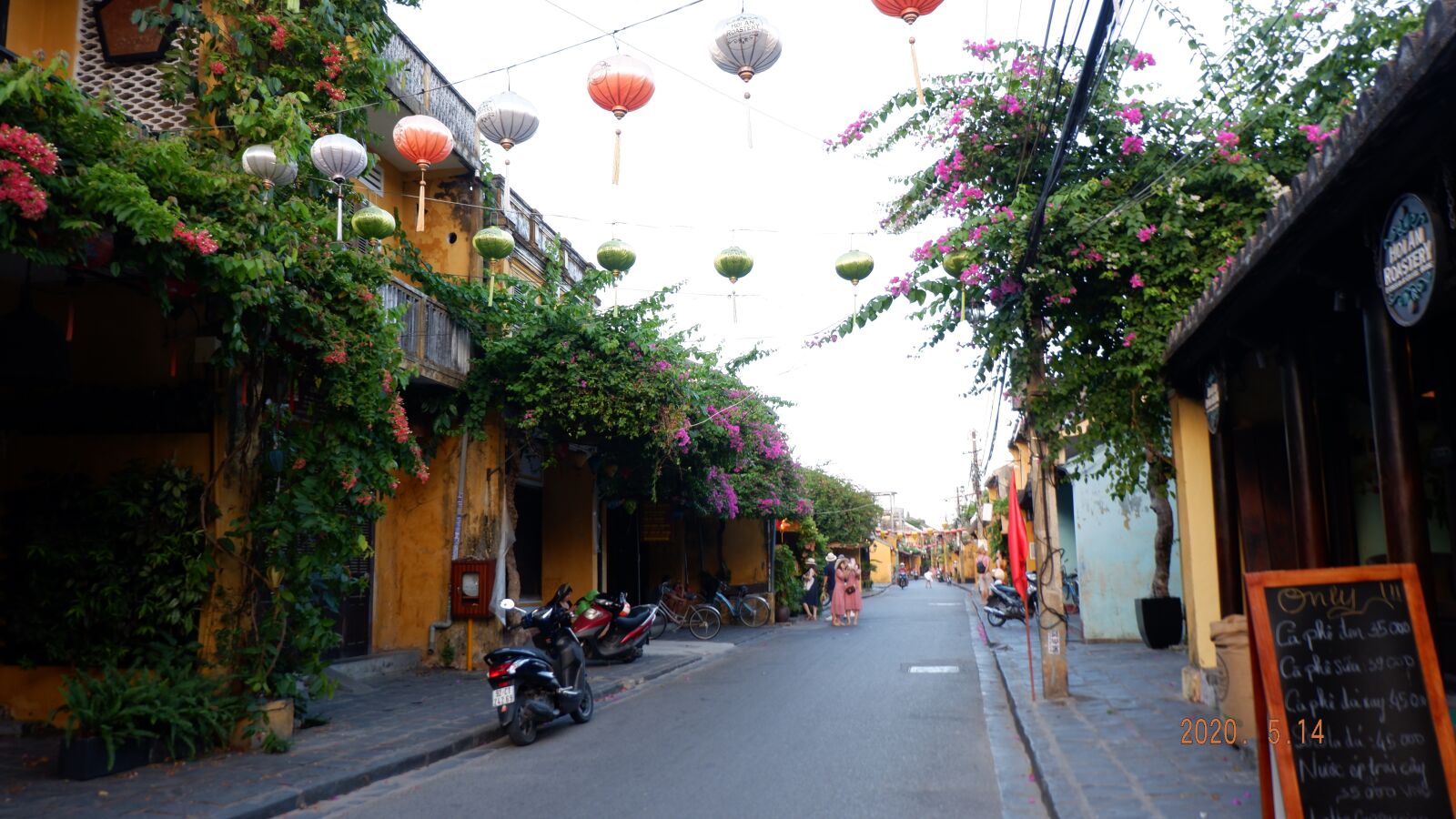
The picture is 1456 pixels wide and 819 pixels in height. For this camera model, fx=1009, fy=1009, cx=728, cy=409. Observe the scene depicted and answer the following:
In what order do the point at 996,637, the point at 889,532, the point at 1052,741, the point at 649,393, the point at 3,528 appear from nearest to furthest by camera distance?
the point at 1052,741
the point at 3,528
the point at 649,393
the point at 996,637
the point at 889,532

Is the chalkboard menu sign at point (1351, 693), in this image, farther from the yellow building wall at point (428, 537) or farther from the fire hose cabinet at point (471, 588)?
the yellow building wall at point (428, 537)

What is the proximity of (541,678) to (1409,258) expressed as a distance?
7.68m

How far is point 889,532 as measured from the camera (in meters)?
89.4

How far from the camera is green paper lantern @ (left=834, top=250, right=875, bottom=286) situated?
9273mm

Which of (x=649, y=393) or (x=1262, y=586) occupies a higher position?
(x=649, y=393)

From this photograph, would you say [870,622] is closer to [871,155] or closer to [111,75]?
[871,155]

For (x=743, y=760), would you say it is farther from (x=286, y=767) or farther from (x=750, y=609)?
(x=750, y=609)

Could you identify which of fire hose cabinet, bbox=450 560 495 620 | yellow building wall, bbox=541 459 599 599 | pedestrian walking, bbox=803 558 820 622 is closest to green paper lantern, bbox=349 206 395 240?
fire hose cabinet, bbox=450 560 495 620

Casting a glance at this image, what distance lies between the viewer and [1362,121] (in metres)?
4.28

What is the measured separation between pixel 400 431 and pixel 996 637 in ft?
48.4

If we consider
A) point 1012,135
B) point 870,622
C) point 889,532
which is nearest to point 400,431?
point 1012,135

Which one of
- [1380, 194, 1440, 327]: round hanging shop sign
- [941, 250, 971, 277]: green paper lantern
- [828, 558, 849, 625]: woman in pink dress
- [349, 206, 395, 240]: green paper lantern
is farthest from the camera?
[828, 558, 849, 625]: woman in pink dress

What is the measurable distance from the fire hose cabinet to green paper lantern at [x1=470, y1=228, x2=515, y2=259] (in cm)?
545

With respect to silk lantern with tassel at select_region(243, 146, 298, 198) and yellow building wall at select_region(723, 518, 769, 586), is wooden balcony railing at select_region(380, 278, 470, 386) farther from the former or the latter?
yellow building wall at select_region(723, 518, 769, 586)
